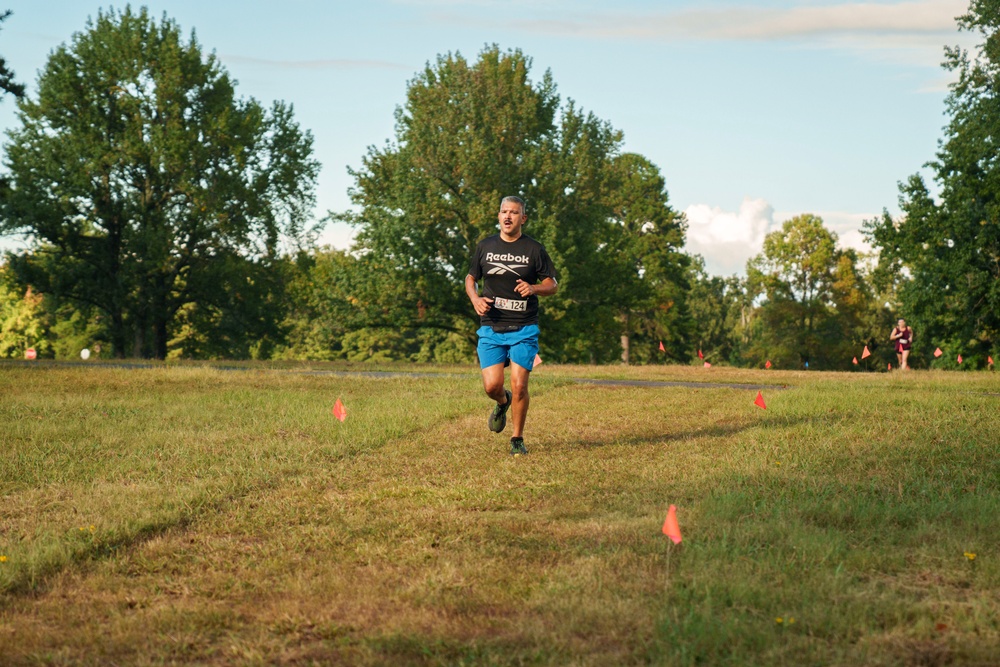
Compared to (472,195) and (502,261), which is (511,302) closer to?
(502,261)

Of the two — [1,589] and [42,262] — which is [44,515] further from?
[42,262]

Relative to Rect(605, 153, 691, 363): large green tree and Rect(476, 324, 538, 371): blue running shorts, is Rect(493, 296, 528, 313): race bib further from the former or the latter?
Rect(605, 153, 691, 363): large green tree

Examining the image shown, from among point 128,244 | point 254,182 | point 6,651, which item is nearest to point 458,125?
point 254,182

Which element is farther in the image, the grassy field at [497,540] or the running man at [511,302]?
the running man at [511,302]

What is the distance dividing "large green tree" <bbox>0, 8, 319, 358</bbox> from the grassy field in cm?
2695

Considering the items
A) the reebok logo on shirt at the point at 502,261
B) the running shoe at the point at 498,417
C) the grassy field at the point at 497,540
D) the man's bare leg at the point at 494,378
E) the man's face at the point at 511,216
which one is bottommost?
the grassy field at the point at 497,540

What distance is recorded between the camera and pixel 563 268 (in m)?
34.0

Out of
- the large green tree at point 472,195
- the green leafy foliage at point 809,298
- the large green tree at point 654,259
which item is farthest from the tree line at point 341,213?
the green leafy foliage at point 809,298

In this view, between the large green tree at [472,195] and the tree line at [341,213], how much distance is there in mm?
81

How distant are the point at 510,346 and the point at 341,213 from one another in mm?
31339

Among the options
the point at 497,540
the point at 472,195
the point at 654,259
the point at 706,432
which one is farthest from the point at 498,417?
the point at 654,259

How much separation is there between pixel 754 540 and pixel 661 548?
650 mm

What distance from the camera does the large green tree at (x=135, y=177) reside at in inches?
1459

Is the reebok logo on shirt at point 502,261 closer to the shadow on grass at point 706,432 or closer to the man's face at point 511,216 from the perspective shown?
the man's face at point 511,216
